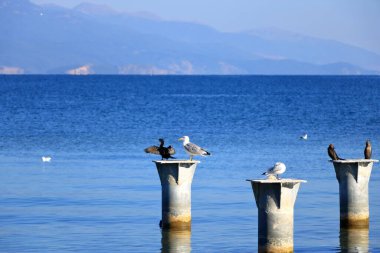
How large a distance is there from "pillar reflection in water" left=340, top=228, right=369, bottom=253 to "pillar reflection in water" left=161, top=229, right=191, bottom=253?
3.41 metres

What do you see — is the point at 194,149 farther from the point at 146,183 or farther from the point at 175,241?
the point at 146,183

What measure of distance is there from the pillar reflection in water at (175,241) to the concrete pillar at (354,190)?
368 centimetres

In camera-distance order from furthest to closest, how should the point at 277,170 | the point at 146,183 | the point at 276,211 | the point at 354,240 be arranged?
the point at 146,183 < the point at 354,240 < the point at 277,170 < the point at 276,211

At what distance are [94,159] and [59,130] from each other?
21.0 meters

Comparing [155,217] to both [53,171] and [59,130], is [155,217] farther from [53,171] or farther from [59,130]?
[59,130]

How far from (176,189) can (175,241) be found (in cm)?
117

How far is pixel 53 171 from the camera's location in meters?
38.5

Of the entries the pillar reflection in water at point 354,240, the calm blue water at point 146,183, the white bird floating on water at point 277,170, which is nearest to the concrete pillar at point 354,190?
the pillar reflection in water at point 354,240

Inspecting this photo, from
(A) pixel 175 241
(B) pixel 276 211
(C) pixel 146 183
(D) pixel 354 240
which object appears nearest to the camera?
(B) pixel 276 211

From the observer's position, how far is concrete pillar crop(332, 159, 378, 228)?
82.2ft

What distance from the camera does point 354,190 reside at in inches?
989

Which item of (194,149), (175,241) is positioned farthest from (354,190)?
(175,241)

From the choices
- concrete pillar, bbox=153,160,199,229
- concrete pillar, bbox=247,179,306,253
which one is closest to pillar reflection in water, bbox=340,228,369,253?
concrete pillar, bbox=247,179,306,253

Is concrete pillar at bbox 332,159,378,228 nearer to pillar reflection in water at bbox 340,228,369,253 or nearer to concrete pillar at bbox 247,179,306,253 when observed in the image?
pillar reflection in water at bbox 340,228,369,253
